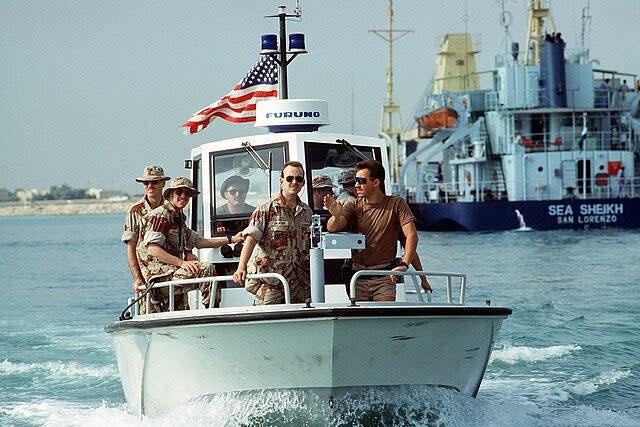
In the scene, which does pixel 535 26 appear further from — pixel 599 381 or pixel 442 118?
pixel 599 381

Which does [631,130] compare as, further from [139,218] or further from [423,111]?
[139,218]

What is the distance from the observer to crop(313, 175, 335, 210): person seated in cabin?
11.8m

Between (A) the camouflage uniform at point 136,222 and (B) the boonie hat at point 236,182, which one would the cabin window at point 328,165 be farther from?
(A) the camouflage uniform at point 136,222

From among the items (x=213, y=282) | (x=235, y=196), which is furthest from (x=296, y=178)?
(x=235, y=196)

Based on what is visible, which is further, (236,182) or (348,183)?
(236,182)

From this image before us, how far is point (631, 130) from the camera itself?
212ft

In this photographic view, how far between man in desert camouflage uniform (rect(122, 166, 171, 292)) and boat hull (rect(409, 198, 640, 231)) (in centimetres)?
4765

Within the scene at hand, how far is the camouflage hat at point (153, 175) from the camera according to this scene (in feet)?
37.4

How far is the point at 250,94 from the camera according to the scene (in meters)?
13.5

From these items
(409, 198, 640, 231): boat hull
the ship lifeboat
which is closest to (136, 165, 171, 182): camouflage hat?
(409, 198, 640, 231): boat hull

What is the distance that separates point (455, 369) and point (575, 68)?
5594cm

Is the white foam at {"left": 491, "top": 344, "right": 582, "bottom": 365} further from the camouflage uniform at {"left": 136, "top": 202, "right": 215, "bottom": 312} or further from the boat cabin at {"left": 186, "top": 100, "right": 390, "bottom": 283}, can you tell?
the camouflage uniform at {"left": 136, "top": 202, "right": 215, "bottom": 312}

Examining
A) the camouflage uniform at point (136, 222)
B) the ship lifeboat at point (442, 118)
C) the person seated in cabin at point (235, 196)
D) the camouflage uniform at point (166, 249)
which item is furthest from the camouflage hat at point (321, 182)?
the ship lifeboat at point (442, 118)

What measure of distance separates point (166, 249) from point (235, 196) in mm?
1473
